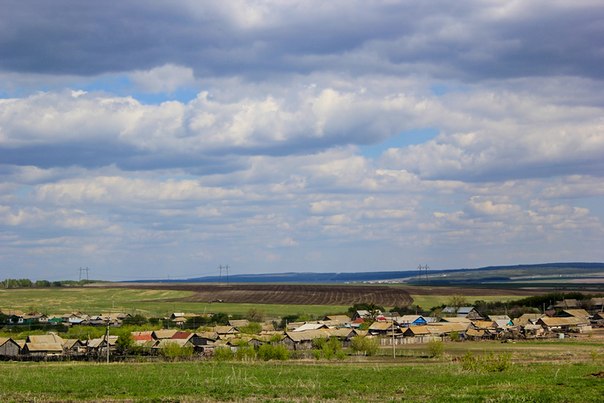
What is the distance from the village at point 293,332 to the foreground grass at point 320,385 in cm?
2851

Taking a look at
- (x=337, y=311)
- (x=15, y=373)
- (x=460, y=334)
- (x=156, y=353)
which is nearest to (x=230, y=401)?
(x=15, y=373)

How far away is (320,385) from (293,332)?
61641 mm

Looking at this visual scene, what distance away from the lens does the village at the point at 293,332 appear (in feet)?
307

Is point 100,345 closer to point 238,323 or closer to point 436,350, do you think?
point 238,323

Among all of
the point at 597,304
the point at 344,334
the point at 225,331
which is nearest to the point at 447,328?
the point at 344,334

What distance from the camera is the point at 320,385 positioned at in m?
44.6

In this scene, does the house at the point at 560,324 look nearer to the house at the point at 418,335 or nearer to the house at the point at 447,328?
the house at the point at 447,328

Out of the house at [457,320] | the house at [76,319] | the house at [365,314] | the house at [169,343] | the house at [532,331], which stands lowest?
the house at [532,331]

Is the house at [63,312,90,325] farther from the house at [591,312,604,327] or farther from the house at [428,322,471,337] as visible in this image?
the house at [591,312,604,327]

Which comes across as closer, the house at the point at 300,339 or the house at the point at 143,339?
the house at the point at 143,339

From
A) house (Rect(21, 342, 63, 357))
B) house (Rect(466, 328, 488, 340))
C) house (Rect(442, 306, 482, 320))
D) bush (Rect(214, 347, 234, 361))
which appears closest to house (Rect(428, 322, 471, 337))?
house (Rect(466, 328, 488, 340))

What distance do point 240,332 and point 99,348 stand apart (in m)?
21.1

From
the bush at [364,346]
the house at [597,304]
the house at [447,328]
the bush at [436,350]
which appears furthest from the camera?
the house at [597,304]

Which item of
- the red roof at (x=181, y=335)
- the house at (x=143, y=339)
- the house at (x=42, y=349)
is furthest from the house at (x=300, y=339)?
the house at (x=42, y=349)
